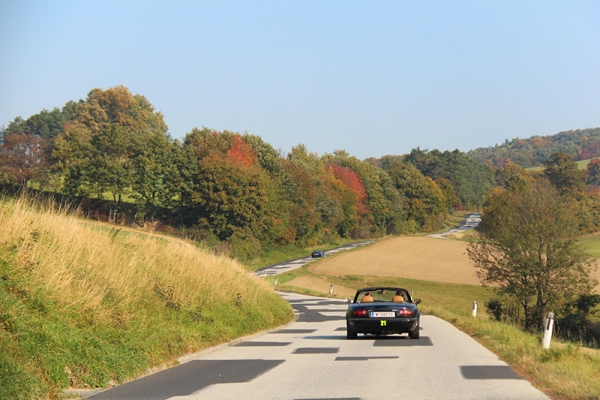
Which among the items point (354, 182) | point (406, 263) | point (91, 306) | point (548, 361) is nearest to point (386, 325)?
point (548, 361)

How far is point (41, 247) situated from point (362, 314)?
795 centimetres

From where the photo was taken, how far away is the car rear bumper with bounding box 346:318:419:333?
55.1 feet

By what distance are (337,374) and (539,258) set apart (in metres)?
39.6

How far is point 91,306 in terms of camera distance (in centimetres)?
1180

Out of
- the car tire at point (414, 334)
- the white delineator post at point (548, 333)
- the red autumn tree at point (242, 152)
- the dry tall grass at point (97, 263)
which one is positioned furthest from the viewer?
the red autumn tree at point (242, 152)

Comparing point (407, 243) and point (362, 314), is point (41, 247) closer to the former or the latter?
point (362, 314)

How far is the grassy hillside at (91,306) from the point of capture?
30.0 ft

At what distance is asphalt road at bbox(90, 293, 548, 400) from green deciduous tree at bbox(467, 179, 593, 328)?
3228 cm

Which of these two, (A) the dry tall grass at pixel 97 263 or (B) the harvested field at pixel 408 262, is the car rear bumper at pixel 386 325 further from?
(B) the harvested field at pixel 408 262

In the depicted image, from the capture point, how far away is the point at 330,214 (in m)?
112

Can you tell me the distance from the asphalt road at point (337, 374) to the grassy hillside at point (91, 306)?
0.55 metres

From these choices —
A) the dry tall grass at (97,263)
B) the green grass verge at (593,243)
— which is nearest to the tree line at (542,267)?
the dry tall grass at (97,263)

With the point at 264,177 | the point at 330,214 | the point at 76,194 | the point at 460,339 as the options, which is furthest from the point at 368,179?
the point at 460,339

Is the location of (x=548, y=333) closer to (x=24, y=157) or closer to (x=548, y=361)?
(x=548, y=361)
